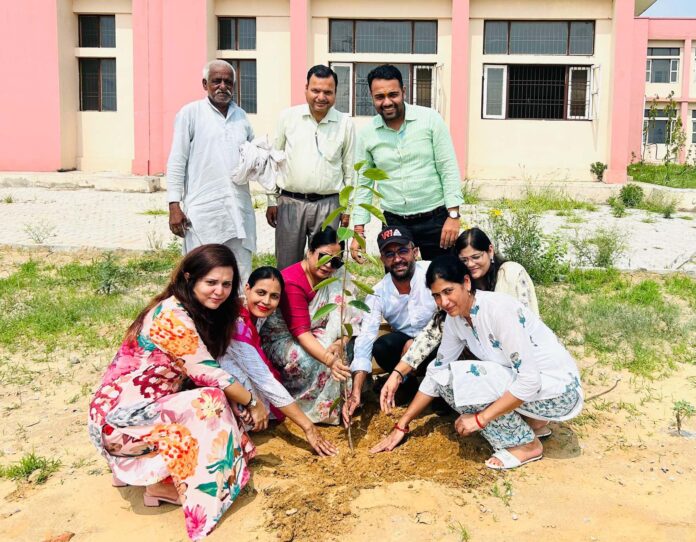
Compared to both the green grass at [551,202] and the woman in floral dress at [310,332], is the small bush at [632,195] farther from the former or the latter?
the woman in floral dress at [310,332]

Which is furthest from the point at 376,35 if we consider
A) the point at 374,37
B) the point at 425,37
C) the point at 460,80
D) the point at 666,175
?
the point at 666,175

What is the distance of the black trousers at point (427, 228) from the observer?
4.04 metres

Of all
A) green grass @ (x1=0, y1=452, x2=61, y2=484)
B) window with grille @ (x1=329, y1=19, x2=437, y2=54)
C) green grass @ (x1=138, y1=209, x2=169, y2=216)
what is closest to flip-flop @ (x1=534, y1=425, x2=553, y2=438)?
green grass @ (x1=0, y1=452, x2=61, y2=484)

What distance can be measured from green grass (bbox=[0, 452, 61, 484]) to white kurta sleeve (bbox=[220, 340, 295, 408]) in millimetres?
937

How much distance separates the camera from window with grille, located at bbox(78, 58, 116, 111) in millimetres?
14555

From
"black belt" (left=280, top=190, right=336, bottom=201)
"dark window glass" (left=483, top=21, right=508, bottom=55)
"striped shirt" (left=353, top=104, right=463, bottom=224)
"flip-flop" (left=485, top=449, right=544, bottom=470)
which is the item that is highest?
"dark window glass" (left=483, top=21, right=508, bottom=55)

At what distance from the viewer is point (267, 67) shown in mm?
13906

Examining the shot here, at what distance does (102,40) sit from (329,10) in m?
4.85

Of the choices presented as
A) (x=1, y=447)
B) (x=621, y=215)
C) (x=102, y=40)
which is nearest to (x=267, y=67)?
(x=102, y=40)

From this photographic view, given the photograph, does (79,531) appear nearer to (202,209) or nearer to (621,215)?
(202,209)

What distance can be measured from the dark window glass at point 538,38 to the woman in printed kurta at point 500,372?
12.0m

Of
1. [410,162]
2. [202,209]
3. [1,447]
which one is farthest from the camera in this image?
[202,209]

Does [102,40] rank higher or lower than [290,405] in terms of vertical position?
higher

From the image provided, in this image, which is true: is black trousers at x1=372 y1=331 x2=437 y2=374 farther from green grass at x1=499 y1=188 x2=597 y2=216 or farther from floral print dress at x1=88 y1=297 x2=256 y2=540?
green grass at x1=499 y1=188 x2=597 y2=216
